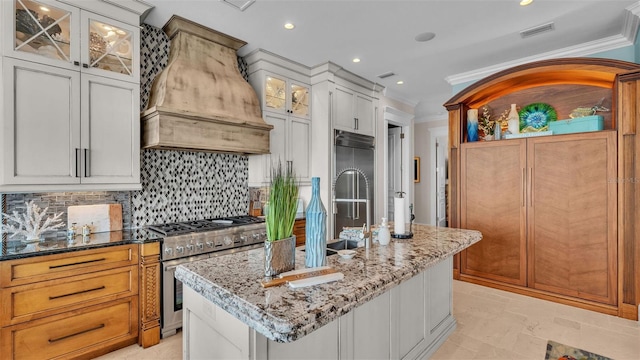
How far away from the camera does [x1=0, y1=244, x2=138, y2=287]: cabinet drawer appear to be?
1.83m

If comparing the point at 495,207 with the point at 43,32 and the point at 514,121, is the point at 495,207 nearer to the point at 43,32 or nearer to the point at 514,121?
the point at 514,121

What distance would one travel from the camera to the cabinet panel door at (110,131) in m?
2.33

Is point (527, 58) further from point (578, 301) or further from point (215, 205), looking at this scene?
point (215, 205)

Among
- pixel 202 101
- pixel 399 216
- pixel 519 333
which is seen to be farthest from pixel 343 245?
pixel 202 101

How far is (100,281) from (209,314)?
134cm

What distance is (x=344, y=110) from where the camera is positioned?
420 centimetres

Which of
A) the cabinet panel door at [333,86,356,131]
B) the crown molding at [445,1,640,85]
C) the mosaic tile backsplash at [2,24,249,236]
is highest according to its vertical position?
the crown molding at [445,1,640,85]

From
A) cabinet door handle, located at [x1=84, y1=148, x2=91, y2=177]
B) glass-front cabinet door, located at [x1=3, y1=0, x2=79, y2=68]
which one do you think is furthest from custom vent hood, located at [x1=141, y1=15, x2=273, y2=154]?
glass-front cabinet door, located at [x1=3, y1=0, x2=79, y2=68]

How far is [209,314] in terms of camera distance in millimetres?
1345

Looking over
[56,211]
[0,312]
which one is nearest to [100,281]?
[0,312]

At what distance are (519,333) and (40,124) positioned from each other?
160 inches

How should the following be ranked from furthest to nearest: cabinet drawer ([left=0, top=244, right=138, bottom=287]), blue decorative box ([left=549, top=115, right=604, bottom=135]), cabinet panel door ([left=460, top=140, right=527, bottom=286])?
cabinet panel door ([left=460, top=140, right=527, bottom=286]), blue decorative box ([left=549, top=115, right=604, bottom=135]), cabinet drawer ([left=0, top=244, right=138, bottom=287])

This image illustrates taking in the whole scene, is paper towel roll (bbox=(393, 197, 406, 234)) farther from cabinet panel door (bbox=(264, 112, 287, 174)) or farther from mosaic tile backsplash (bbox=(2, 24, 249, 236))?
mosaic tile backsplash (bbox=(2, 24, 249, 236))

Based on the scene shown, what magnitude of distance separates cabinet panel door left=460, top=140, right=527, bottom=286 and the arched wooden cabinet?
1cm
